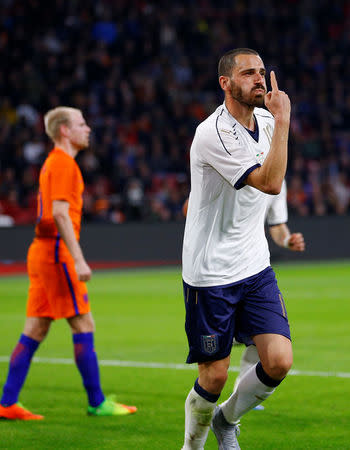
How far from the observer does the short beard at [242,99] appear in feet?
16.2

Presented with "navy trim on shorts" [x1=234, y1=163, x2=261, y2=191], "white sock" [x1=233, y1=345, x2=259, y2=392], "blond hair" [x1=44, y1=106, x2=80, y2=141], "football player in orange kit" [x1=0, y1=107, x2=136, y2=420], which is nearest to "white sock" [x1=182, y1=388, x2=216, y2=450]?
"white sock" [x1=233, y1=345, x2=259, y2=392]

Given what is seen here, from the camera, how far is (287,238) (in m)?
6.34

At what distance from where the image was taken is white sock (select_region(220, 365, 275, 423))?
506 centimetres

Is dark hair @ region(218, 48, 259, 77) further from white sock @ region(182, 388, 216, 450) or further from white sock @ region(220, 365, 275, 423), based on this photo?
white sock @ region(182, 388, 216, 450)

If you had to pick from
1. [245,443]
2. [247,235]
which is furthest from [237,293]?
[245,443]

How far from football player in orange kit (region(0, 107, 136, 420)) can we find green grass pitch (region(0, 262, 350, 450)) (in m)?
0.22

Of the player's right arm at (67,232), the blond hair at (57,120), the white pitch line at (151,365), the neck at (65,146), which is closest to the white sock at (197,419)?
the player's right arm at (67,232)

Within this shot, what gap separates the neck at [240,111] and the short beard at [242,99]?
39 mm

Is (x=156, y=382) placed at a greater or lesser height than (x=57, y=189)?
lesser

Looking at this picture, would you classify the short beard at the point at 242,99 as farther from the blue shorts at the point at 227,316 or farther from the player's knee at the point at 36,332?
the player's knee at the point at 36,332

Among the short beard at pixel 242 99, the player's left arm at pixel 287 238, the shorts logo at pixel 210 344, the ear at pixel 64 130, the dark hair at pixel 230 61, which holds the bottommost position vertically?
the shorts logo at pixel 210 344

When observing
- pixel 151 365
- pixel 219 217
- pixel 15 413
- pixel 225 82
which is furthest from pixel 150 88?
pixel 219 217

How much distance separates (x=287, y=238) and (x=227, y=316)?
149 cm

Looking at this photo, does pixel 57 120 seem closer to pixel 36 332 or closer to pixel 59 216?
pixel 59 216
